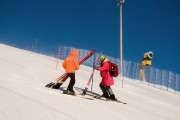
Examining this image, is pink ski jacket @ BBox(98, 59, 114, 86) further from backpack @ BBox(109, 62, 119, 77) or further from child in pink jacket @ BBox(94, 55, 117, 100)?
backpack @ BBox(109, 62, 119, 77)

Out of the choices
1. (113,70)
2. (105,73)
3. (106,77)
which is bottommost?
(106,77)

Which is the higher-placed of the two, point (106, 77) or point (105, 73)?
point (105, 73)

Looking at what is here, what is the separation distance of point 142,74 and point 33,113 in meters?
20.3

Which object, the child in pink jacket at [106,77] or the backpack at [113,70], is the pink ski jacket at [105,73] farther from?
the backpack at [113,70]

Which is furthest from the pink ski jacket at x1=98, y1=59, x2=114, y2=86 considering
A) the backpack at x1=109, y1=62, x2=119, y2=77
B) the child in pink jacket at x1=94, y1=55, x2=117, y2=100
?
the backpack at x1=109, y1=62, x2=119, y2=77

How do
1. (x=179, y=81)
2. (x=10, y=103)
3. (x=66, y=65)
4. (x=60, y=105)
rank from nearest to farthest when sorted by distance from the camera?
(x=10, y=103)
(x=60, y=105)
(x=66, y=65)
(x=179, y=81)

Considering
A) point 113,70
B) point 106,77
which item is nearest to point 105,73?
point 106,77

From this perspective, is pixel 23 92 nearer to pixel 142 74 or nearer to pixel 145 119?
pixel 145 119

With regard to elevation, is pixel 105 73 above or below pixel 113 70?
below

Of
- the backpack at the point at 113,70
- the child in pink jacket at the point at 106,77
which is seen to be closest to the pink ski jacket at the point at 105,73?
the child in pink jacket at the point at 106,77

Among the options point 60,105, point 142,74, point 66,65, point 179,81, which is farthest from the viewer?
point 179,81

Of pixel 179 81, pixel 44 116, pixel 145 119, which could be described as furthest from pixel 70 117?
pixel 179 81

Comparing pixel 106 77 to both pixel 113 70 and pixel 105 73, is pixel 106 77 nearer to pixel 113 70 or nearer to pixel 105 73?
pixel 105 73

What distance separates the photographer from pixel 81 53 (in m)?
30.4
